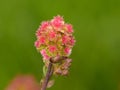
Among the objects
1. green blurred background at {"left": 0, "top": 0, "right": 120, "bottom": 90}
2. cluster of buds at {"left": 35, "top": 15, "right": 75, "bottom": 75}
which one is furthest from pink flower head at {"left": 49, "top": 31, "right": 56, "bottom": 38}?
green blurred background at {"left": 0, "top": 0, "right": 120, "bottom": 90}

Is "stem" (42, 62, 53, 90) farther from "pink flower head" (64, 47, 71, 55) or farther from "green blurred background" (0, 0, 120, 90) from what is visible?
"green blurred background" (0, 0, 120, 90)

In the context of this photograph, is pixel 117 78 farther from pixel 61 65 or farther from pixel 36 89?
pixel 61 65

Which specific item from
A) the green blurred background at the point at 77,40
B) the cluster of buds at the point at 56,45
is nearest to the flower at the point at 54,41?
the cluster of buds at the point at 56,45

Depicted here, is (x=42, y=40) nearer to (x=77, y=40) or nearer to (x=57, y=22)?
(x=57, y=22)

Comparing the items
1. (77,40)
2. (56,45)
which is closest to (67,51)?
(56,45)

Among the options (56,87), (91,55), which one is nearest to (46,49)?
(56,87)

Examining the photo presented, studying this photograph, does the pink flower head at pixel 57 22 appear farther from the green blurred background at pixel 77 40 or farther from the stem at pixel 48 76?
the green blurred background at pixel 77 40
